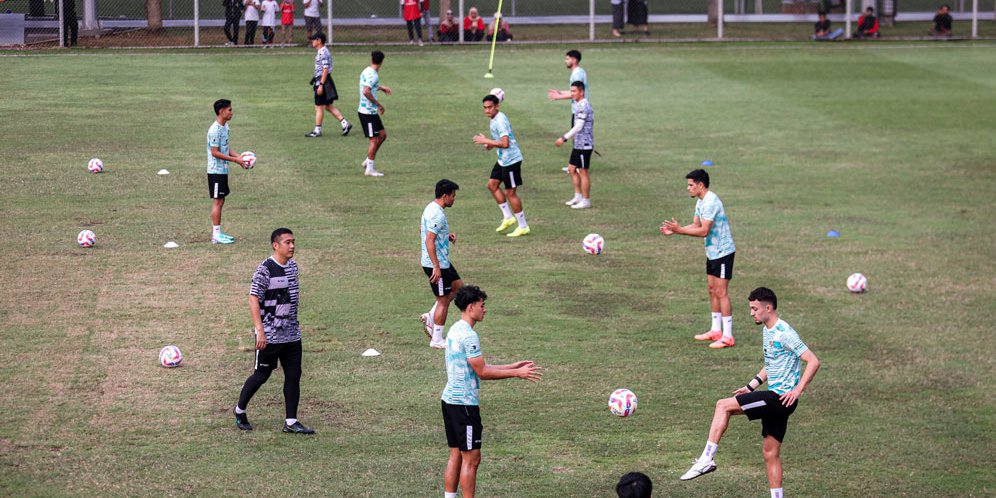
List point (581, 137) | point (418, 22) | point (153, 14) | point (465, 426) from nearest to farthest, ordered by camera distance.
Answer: point (465, 426)
point (581, 137)
point (418, 22)
point (153, 14)

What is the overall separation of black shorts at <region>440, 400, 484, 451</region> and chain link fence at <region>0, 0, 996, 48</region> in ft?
105

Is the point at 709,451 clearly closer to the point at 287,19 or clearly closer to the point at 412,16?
the point at 412,16

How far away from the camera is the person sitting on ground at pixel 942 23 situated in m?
47.6

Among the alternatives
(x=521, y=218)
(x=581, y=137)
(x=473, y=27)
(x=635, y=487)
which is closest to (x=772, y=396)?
(x=635, y=487)

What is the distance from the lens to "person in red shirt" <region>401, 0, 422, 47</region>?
42.2 m

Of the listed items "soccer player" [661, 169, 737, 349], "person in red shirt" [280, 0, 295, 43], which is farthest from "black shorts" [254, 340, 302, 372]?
"person in red shirt" [280, 0, 295, 43]

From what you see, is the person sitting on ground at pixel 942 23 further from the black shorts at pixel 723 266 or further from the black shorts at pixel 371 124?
the black shorts at pixel 723 266

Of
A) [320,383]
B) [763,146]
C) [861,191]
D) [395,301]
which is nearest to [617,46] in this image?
[763,146]

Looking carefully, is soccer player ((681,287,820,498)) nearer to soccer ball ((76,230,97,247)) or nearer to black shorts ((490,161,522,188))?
black shorts ((490,161,522,188))

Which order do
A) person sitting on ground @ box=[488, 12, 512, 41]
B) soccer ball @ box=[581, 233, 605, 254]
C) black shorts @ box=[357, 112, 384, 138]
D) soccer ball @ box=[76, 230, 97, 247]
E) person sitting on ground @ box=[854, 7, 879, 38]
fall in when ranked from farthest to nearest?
1. person sitting on ground @ box=[854, 7, 879, 38]
2. person sitting on ground @ box=[488, 12, 512, 41]
3. black shorts @ box=[357, 112, 384, 138]
4. soccer ball @ box=[76, 230, 97, 247]
5. soccer ball @ box=[581, 233, 605, 254]

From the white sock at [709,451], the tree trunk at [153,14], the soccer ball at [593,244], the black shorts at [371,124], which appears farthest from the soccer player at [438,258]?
the tree trunk at [153,14]

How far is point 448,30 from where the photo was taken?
1721 inches

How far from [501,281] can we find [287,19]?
25.1 metres

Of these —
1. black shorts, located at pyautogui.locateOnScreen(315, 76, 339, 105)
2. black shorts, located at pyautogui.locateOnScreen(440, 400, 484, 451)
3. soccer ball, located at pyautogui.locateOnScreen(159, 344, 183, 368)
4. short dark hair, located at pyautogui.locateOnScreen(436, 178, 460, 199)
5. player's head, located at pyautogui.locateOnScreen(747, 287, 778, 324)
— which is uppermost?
black shorts, located at pyautogui.locateOnScreen(315, 76, 339, 105)
